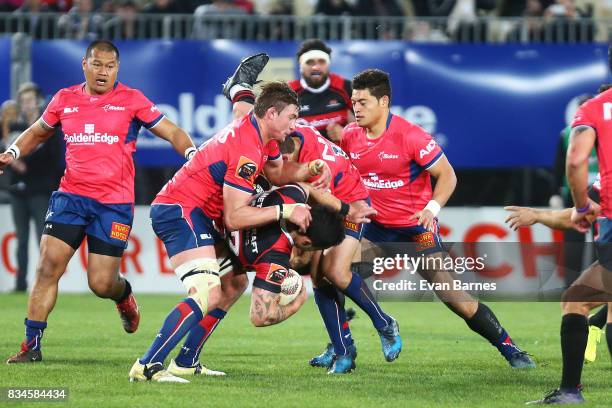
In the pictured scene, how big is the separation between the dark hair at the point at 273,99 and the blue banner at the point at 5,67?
9.22m

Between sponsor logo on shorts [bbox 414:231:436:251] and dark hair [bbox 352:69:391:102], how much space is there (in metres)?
1.24

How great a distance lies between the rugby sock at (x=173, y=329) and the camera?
28.6ft

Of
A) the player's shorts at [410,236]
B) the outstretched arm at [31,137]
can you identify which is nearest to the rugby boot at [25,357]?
the outstretched arm at [31,137]

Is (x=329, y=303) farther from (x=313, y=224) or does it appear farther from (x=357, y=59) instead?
(x=357, y=59)

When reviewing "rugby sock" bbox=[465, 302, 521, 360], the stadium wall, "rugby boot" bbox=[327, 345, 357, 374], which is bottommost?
the stadium wall

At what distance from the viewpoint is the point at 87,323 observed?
44.6 feet

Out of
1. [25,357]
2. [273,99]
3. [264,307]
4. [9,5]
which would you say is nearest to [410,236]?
[264,307]

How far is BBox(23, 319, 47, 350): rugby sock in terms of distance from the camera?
1014 cm

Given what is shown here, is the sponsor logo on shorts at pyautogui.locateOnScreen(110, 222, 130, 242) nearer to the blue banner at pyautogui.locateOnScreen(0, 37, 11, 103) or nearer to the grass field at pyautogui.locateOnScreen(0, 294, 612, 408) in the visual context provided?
the grass field at pyautogui.locateOnScreen(0, 294, 612, 408)

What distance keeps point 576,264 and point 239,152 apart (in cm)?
337

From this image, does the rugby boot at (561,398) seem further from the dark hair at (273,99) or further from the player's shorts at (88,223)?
the player's shorts at (88,223)

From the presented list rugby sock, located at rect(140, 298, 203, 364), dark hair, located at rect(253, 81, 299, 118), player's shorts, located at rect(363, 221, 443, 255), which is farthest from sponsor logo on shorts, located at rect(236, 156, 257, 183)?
player's shorts, located at rect(363, 221, 443, 255)

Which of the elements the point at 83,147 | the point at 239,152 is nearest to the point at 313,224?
the point at 239,152

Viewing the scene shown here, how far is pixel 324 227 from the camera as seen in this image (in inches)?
359
